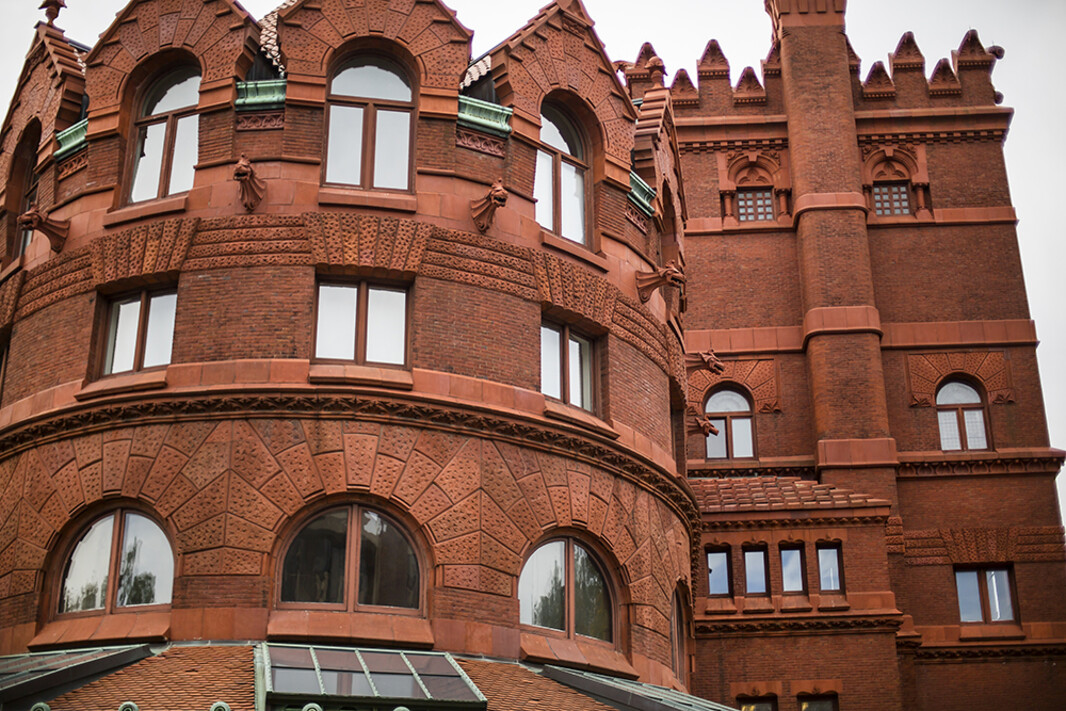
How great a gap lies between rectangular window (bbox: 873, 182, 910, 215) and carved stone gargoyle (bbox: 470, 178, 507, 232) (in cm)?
2531

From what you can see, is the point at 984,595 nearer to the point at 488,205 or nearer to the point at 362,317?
the point at 488,205

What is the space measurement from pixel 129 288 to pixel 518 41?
8.14m

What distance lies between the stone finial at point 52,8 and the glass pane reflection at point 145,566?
→ 11.7m

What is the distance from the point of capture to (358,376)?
829 inches

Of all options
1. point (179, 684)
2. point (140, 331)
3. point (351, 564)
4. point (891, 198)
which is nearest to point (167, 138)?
point (140, 331)

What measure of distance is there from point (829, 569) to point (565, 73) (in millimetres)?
15714

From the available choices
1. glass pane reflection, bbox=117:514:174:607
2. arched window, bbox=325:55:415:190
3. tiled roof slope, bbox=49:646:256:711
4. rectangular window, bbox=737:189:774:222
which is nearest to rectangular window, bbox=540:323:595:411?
arched window, bbox=325:55:415:190

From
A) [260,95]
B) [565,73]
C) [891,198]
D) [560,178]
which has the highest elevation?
[891,198]

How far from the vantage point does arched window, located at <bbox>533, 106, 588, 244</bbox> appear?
24609 mm

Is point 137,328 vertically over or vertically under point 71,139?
under

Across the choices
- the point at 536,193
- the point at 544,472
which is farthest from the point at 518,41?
the point at 544,472

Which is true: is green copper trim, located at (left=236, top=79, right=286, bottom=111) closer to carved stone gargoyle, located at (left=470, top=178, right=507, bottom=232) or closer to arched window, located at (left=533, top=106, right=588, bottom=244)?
carved stone gargoyle, located at (left=470, top=178, right=507, bottom=232)

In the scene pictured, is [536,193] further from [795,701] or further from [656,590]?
[795,701]

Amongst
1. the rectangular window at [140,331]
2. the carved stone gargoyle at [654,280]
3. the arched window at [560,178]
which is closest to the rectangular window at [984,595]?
the carved stone gargoyle at [654,280]
